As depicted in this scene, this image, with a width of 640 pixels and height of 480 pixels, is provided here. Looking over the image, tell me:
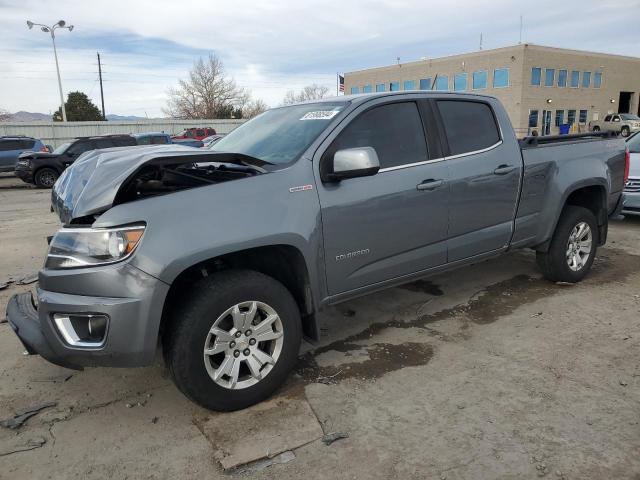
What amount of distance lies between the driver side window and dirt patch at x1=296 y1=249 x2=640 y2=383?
4.51 ft

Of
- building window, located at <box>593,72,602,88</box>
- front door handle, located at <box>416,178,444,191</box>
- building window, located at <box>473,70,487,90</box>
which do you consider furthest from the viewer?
building window, located at <box>593,72,602,88</box>

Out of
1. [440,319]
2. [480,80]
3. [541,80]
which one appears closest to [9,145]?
[440,319]

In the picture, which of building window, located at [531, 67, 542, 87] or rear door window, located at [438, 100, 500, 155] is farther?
building window, located at [531, 67, 542, 87]

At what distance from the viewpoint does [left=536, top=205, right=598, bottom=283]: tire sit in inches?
192

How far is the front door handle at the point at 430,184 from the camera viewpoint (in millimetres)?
3646

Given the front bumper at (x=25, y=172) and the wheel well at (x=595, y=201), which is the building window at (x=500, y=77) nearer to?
the front bumper at (x=25, y=172)

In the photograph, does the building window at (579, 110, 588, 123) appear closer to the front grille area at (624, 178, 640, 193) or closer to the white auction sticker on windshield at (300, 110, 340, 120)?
the front grille area at (624, 178, 640, 193)

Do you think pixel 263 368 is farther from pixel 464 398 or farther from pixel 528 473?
pixel 528 473

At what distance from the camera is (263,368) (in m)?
3.03

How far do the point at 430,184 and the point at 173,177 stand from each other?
1807 millimetres

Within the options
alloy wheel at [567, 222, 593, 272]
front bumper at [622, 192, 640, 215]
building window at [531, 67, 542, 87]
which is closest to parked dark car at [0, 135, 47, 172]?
front bumper at [622, 192, 640, 215]

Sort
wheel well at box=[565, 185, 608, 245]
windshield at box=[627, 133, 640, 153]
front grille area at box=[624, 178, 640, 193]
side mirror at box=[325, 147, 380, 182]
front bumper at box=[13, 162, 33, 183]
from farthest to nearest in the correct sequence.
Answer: front bumper at box=[13, 162, 33, 183]
windshield at box=[627, 133, 640, 153]
front grille area at box=[624, 178, 640, 193]
wheel well at box=[565, 185, 608, 245]
side mirror at box=[325, 147, 380, 182]

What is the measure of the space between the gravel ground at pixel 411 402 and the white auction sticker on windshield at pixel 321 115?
171 centimetres

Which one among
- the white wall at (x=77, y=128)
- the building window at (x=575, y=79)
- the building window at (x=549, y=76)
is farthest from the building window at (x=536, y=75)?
the white wall at (x=77, y=128)
